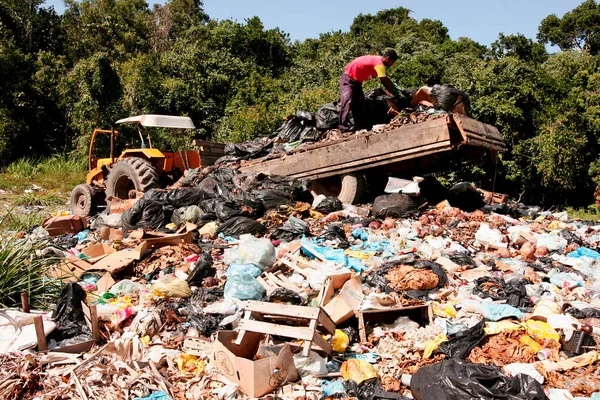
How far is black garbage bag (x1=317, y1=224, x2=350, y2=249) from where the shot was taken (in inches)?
227

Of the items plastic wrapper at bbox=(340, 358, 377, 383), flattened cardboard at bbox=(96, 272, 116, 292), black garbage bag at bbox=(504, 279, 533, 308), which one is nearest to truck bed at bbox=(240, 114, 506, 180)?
black garbage bag at bbox=(504, 279, 533, 308)

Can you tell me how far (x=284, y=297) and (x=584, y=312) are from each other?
2391mm

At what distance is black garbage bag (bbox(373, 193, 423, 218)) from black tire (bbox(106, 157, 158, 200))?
11.5ft

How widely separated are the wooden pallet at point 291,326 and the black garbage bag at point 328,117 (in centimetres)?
445

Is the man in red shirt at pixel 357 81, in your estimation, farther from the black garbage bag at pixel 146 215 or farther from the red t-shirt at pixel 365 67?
the black garbage bag at pixel 146 215

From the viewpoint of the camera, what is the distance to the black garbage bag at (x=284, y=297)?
4.09 meters

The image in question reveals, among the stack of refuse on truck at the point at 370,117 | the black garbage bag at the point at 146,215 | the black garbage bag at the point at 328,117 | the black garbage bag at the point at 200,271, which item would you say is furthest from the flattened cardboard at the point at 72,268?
the black garbage bag at the point at 328,117

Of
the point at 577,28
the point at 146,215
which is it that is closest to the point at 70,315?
the point at 146,215

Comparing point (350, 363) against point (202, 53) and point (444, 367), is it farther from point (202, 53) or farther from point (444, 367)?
point (202, 53)

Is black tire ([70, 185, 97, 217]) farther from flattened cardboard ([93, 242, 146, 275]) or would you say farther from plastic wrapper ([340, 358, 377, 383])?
plastic wrapper ([340, 358, 377, 383])

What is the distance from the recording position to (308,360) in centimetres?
315

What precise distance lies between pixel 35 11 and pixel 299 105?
41.7ft

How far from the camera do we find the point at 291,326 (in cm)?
334

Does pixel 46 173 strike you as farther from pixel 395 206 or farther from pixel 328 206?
pixel 395 206
